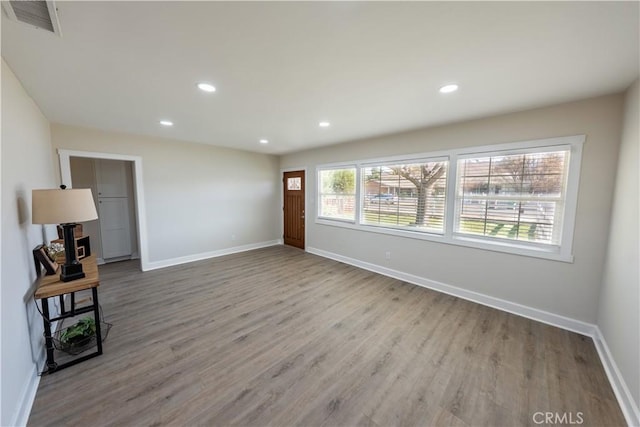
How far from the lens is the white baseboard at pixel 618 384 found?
5.16ft

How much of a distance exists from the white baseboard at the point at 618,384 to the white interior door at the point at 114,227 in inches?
284

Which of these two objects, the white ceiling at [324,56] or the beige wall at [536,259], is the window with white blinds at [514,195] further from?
the white ceiling at [324,56]

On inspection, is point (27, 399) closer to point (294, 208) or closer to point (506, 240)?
point (506, 240)

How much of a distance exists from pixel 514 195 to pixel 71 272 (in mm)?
4731

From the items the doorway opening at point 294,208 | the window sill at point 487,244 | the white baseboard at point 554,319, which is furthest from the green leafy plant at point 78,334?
the doorway opening at point 294,208

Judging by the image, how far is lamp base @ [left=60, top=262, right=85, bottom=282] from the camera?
6.72 ft

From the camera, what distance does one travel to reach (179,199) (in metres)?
4.76

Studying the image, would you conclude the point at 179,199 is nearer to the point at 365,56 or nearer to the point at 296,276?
the point at 296,276

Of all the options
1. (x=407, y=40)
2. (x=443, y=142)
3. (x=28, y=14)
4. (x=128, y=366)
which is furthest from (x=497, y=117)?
(x=128, y=366)

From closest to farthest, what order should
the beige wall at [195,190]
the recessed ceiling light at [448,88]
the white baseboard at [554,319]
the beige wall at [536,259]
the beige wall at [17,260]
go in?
1. the beige wall at [17,260]
2. the white baseboard at [554,319]
3. the recessed ceiling light at [448,88]
4. the beige wall at [536,259]
5. the beige wall at [195,190]

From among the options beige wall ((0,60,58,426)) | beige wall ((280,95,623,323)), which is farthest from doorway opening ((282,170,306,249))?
beige wall ((0,60,58,426))

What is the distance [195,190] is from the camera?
195 inches

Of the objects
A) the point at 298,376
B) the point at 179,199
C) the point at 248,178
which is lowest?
the point at 298,376

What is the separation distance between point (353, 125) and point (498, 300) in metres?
3.06
